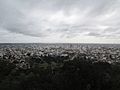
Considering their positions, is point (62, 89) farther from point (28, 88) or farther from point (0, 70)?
point (0, 70)

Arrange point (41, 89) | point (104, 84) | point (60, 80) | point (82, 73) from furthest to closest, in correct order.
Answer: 1. point (82, 73)
2. point (104, 84)
3. point (60, 80)
4. point (41, 89)

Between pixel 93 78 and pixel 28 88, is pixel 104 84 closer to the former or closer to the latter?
pixel 93 78

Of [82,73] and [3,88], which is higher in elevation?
[82,73]

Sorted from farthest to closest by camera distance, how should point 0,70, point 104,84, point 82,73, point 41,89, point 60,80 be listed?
point 0,70 → point 82,73 → point 104,84 → point 60,80 → point 41,89

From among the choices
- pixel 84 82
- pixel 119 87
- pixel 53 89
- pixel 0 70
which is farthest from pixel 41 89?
pixel 0 70

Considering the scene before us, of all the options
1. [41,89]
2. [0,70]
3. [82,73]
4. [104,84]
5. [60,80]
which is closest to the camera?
[41,89]

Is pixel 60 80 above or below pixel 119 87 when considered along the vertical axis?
above

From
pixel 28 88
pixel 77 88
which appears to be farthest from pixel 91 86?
pixel 28 88

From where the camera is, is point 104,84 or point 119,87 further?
point 119,87

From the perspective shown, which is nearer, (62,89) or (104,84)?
(62,89)
